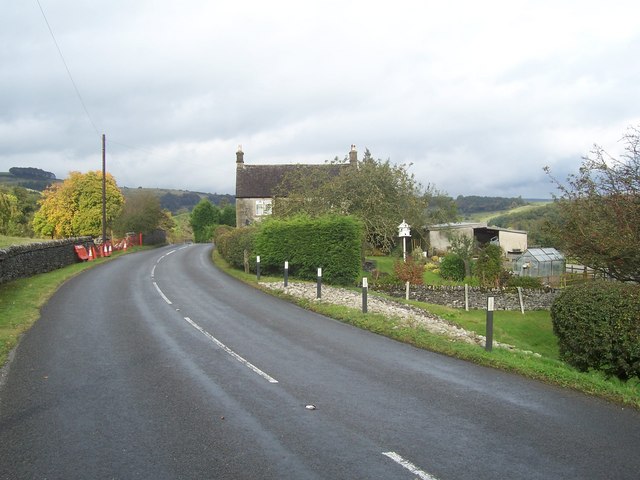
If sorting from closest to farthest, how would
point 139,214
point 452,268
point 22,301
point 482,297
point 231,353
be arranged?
point 231,353
point 22,301
point 482,297
point 452,268
point 139,214

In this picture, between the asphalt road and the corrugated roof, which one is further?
the corrugated roof

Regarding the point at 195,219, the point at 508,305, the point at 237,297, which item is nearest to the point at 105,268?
the point at 237,297

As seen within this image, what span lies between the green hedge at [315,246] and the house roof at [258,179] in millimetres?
29995

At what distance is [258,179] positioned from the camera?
5775 cm

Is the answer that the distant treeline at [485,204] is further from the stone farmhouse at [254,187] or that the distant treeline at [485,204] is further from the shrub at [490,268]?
the shrub at [490,268]

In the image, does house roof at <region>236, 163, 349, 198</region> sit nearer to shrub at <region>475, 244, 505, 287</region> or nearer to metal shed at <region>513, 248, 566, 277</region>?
metal shed at <region>513, 248, 566, 277</region>

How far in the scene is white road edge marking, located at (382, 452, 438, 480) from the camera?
193 inches

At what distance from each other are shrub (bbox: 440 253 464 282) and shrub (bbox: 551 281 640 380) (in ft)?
85.1

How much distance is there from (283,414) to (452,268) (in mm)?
30302

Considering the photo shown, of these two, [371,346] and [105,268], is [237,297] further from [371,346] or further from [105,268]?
[105,268]

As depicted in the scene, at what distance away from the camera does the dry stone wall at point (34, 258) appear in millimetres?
21141

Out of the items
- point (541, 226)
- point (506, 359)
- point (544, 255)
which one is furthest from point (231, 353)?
point (544, 255)

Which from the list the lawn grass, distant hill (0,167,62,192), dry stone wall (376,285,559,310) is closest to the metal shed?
dry stone wall (376,285,559,310)

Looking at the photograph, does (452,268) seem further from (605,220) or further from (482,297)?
(605,220)
